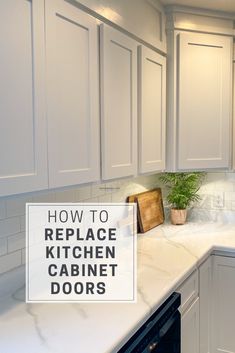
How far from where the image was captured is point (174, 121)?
230cm

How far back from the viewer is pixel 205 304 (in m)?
2.11

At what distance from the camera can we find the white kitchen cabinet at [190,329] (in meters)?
1.82

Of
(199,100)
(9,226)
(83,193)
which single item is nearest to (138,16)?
(199,100)

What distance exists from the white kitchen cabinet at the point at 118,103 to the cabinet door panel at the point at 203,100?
55 centimetres

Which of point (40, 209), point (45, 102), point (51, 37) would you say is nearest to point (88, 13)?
point (51, 37)

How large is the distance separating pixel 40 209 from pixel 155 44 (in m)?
1.17

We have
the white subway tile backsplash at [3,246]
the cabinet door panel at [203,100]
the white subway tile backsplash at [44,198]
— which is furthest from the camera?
the cabinet door panel at [203,100]

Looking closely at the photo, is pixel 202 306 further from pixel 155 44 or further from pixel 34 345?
pixel 155 44

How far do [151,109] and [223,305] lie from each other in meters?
1.29

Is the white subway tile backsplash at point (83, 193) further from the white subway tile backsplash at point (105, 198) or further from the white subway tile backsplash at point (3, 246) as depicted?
the white subway tile backsplash at point (3, 246)

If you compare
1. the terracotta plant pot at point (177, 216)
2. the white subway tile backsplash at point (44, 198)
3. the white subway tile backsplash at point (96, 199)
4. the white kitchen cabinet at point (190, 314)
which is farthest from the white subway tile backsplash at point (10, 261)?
the terracotta plant pot at point (177, 216)

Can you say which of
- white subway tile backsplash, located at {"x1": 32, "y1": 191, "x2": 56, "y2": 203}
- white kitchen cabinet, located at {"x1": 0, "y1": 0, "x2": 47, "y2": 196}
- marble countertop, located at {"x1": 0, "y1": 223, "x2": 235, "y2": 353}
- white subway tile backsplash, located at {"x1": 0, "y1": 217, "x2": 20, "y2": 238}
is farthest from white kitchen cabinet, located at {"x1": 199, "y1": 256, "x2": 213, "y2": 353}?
white kitchen cabinet, located at {"x1": 0, "y1": 0, "x2": 47, "y2": 196}

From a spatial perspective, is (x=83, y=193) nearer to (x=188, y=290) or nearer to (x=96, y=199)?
(x=96, y=199)

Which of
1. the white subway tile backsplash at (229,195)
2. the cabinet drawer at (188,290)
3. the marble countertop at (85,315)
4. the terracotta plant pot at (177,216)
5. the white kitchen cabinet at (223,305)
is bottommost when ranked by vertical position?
the white kitchen cabinet at (223,305)
